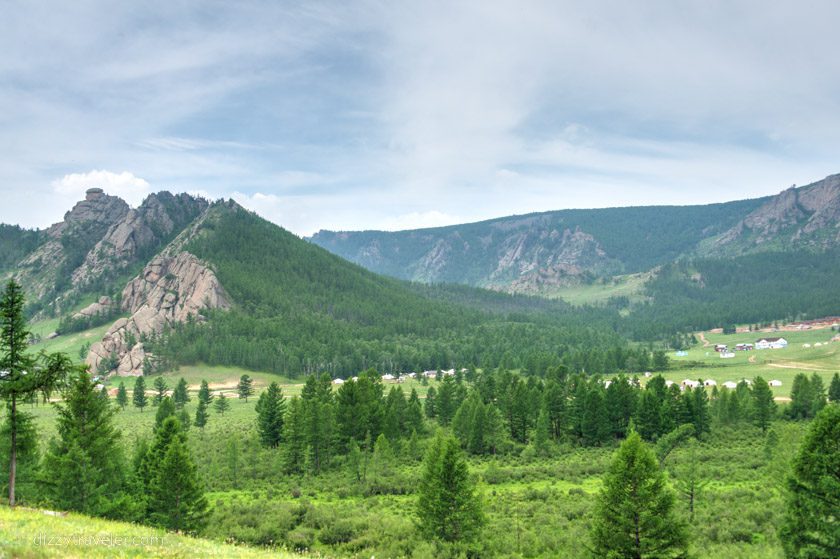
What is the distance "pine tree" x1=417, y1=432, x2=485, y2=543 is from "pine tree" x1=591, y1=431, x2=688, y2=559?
10503 millimetres

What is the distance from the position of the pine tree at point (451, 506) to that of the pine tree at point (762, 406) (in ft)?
223

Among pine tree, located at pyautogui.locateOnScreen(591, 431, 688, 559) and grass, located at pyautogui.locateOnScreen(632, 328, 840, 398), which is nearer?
pine tree, located at pyautogui.locateOnScreen(591, 431, 688, 559)

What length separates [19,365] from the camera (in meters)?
26.5

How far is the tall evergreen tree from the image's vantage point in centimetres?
2586

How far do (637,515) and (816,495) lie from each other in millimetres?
8681

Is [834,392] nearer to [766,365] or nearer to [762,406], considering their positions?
[762,406]

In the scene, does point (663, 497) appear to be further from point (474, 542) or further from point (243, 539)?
point (243, 539)

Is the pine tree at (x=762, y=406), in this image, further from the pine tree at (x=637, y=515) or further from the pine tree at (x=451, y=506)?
the pine tree at (x=637, y=515)

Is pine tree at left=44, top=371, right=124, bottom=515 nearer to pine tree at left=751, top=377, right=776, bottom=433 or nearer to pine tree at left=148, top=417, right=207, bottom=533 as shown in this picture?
pine tree at left=148, top=417, right=207, bottom=533

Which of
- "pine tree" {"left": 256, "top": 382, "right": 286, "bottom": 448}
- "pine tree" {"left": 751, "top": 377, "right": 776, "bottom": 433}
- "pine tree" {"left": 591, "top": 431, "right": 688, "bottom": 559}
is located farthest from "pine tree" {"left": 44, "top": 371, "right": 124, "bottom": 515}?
"pine tree" {"left": 751, "top": 377, "right": 776, "bottom": 433}

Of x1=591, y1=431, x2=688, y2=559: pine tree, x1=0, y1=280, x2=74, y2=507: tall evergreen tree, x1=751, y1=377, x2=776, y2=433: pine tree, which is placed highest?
x1=0, y1=280, x2=74, y2=507: tall evergreen tree

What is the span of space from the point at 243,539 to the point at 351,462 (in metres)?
21.3

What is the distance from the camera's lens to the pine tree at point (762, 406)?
8038 centimetres

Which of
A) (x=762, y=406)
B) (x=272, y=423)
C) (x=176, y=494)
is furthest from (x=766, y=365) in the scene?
(x=176, y=494)
